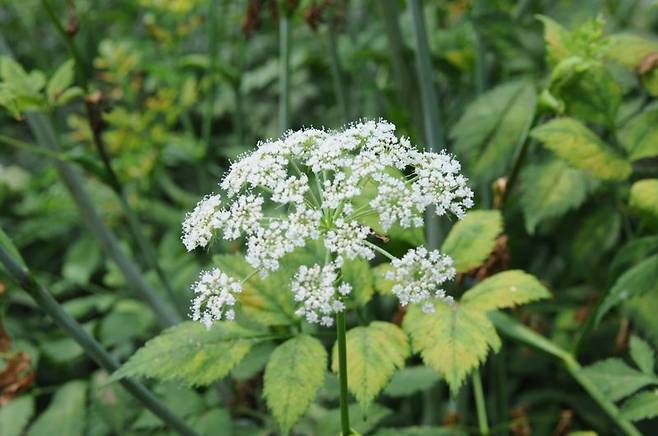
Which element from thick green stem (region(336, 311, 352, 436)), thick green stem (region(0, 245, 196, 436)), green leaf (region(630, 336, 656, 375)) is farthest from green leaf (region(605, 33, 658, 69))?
thick green stem (region(0, 245, 196, 436))

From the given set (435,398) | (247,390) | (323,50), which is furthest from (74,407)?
(323,50)

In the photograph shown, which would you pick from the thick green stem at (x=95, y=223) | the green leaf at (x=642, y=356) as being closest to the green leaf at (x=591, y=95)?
the green leaf at (x=642, y=356)

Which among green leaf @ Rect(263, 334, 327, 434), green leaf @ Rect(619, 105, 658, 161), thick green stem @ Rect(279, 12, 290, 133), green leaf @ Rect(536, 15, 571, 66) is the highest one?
thick green stem @ Rect(279, 12, 290, 133)

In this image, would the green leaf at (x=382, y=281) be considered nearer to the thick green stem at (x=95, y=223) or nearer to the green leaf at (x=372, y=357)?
the green leaf at (x=372, y=357)

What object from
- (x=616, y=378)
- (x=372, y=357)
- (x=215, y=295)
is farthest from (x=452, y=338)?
(x=616, y=378)

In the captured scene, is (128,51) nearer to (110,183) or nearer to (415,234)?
(110,183)

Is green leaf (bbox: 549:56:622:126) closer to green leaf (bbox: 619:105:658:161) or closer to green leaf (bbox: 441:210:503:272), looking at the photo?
green leaf (bbox: 619:105:658:161)
